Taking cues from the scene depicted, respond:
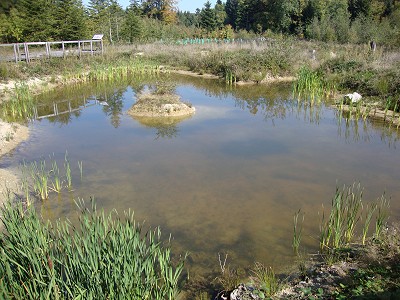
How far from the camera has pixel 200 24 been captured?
55.2m

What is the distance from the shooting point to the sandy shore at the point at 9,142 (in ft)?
21.2

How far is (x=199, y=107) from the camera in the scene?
1337cm

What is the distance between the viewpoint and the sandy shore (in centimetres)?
645

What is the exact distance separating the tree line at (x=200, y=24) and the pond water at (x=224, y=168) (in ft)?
49.8

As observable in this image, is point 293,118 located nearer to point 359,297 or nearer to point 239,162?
point 239,162

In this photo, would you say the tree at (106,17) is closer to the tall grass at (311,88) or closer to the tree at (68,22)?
the tree at (68,22)

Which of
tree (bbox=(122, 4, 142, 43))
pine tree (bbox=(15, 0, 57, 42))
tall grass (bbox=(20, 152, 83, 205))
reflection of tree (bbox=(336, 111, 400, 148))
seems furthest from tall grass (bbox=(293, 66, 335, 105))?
tree (bbox=(122, 4, 142, 43))

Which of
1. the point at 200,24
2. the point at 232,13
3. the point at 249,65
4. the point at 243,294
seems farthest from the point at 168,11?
the point at 243,294

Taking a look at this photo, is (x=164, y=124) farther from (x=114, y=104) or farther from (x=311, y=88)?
(x=311, y=88)

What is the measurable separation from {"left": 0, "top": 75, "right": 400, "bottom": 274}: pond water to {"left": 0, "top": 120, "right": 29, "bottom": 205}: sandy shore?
0.30 m

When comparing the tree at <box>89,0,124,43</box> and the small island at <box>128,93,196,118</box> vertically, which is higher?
the tree at <box>89,0,124,43</box>

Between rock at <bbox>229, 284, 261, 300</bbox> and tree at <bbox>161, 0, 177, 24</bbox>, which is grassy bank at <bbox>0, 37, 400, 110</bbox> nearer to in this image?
rock at <bbox>229, 284, 261, 300</bbox>

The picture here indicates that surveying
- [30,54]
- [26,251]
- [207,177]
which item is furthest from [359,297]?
[30,54]

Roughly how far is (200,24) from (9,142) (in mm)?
50531
